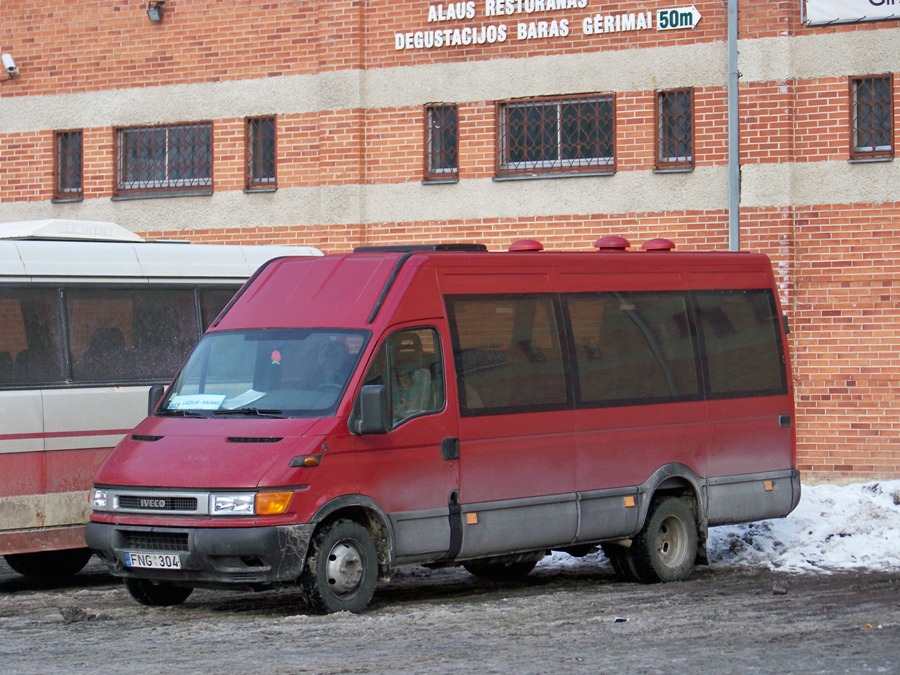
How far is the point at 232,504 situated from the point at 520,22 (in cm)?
1128

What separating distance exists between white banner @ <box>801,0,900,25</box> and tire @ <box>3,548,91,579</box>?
10.4 meters

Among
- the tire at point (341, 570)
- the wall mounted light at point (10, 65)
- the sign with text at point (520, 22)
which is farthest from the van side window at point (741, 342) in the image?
the wall mounted light at point (10, 65)

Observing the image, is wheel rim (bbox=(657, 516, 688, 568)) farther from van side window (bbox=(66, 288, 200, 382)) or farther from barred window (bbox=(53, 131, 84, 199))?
barred window (bbox=(53, 131, 84, 199))

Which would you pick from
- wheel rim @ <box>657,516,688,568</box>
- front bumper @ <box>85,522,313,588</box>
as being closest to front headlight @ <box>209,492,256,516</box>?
front bumper @ <box>85,522,313,588</box>

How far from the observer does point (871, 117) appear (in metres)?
19.5

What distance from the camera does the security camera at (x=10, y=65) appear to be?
23703 millimetres

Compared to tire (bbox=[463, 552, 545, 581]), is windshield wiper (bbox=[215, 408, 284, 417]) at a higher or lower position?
higher

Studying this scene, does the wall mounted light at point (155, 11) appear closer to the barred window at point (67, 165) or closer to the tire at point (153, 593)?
the barred window at point (67, 165)

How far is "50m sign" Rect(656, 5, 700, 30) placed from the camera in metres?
20.1

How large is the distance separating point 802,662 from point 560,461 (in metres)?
3.70

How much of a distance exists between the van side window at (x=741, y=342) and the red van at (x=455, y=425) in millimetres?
19

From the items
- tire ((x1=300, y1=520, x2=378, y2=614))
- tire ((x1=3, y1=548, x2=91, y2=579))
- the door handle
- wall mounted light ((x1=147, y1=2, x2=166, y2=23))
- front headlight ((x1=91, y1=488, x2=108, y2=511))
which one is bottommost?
tire ((x1=3, y1=548, x2=91, y2=579))

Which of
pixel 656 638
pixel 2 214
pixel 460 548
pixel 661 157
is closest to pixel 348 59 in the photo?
pixel 661 157

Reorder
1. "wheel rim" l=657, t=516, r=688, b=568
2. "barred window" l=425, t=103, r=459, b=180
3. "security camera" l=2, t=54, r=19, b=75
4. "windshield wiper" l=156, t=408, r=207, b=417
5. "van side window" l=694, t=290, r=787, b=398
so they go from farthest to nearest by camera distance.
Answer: "security camera" l=2, t=54, r=19, b=75, "barred window" l=425, t=103, r=459, b=180, "van side window" l=694, t=290, r=787, b=398, "wheel rim" l=657, t=516, r=688, b=568, "windshield wiper" l=156, t=408, r=207, b=417
